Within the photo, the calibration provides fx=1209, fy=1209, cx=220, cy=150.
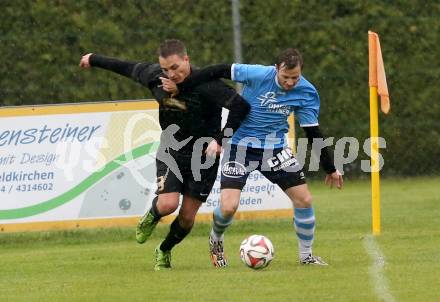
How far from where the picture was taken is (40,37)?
17656 millimetres

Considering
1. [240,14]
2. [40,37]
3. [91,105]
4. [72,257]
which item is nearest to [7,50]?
[40,37]

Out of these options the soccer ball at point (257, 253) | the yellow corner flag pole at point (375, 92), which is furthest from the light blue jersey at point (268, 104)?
the yellow corner flag pole at point (375, 92)

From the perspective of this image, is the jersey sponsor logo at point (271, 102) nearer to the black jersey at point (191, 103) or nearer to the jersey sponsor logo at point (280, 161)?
the black jersey at point (191, 103)

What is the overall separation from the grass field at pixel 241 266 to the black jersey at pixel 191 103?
115cm

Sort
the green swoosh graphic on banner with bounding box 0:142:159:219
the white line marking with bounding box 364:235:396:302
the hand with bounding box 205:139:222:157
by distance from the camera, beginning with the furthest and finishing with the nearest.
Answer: the green swoosh graphic on banner with bounding box 0:142:159:219, the hand with bounding box 205:139:222:157, the white line marking with bounding box 364:235:396:302

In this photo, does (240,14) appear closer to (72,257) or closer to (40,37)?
(40,37)

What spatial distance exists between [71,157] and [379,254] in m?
3.73

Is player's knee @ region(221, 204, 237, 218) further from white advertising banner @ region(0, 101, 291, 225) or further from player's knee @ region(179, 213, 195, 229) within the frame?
white advertising banner @ region(0, 101, 291, 225)

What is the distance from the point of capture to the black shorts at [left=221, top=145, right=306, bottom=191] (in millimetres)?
9812

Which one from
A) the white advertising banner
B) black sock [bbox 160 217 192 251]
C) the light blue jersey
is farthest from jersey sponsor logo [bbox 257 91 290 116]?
the white advertising banner

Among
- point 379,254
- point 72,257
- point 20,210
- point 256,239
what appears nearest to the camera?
point 256,239

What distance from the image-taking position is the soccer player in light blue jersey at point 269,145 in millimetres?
9789

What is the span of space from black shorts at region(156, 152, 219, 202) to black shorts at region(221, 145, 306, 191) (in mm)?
151

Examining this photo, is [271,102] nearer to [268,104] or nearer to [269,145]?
[268,104]
